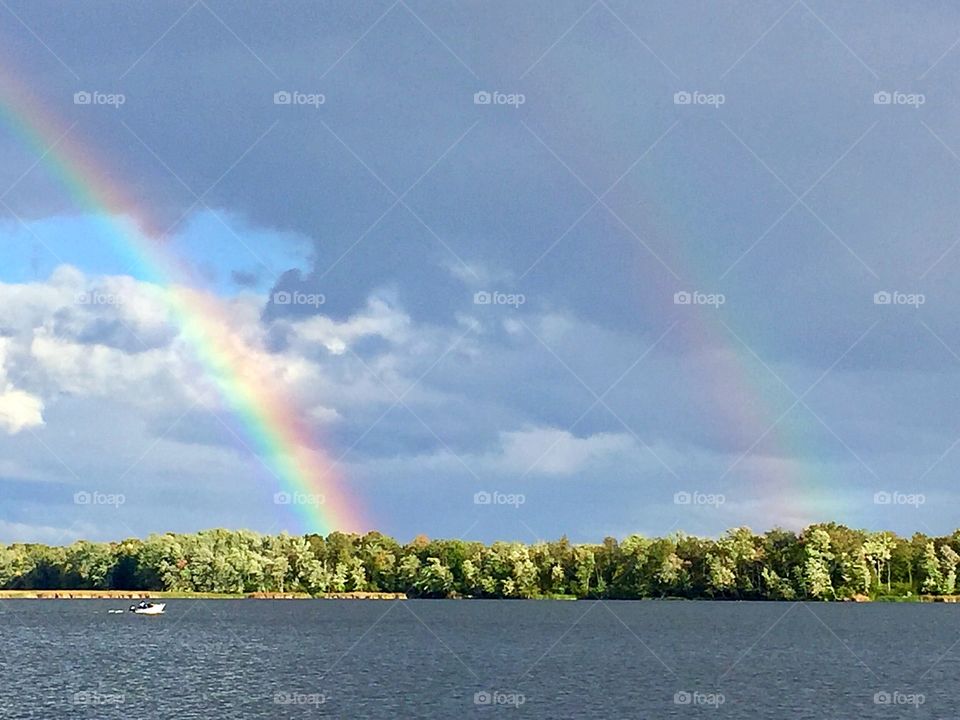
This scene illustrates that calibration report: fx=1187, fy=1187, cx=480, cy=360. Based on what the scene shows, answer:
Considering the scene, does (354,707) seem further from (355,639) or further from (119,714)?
(355,639)

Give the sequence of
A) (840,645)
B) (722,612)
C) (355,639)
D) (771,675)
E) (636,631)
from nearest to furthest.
→ (771,675) < (840,645) < (355,639) < (636,631) < (722,612)

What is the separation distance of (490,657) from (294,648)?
79.7ft

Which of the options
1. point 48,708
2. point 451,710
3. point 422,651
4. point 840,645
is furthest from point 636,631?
point 48,708

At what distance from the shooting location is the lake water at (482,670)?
73000 millimetres

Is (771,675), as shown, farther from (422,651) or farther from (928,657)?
(422,651)

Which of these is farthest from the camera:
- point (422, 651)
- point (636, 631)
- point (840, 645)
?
point (636, 631)

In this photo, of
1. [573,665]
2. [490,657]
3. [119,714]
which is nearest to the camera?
[119,714]

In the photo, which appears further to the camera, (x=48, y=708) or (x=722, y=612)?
(x=722, y=612)

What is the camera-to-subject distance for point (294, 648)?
121 m

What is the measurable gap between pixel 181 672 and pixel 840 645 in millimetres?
70456

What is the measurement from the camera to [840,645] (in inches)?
4998

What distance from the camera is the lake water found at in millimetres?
73000

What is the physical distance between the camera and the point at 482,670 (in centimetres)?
9519

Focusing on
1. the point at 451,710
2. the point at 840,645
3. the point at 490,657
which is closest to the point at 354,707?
the point at 451,710
